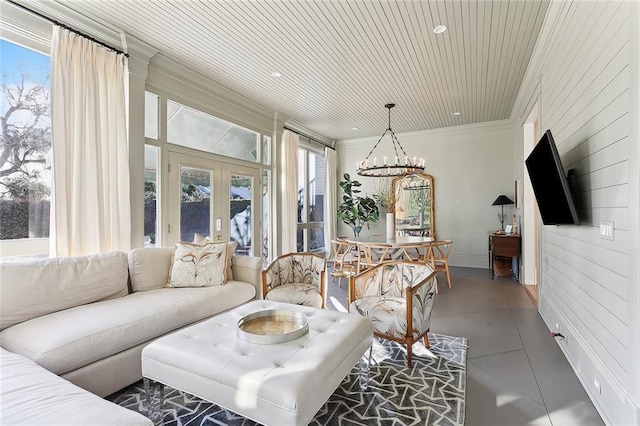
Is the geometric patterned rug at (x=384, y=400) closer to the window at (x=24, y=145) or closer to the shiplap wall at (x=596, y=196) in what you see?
the shiplap wall at (x=596, y=196)

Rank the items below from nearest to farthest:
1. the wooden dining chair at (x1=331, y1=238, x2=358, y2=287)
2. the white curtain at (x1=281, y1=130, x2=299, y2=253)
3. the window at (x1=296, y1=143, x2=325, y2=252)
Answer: the wooden dining chair at (x1=331, y1=238, x2=358, y2=287)
the white curtain at (x1=281, y1=130, x2=299, y2=253)
the window at (x1=296, y1=143, x2=325, y2=252)

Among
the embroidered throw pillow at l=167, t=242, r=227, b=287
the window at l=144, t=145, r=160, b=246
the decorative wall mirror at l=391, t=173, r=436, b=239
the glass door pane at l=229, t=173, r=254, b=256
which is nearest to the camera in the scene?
the embroidered throw pillow at l=167, t=242, r=227, b=287

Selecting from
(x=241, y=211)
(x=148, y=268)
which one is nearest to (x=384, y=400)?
(x=148, y=268)

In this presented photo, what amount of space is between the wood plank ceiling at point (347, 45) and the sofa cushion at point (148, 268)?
2.24 m

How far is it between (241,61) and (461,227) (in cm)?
556

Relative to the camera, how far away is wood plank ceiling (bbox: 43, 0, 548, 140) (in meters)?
2.87

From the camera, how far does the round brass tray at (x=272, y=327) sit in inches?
71.4

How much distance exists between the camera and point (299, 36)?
3.30m

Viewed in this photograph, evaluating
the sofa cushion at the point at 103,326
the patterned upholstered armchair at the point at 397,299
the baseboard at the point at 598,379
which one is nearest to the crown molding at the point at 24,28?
the sofa cushion at the point at 103,326

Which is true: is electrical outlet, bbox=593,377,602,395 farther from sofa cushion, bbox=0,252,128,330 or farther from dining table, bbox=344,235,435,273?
sofa cushion, bbox=0,252,128,330

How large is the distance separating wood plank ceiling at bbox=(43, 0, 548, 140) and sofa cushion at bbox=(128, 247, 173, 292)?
88.0 inches

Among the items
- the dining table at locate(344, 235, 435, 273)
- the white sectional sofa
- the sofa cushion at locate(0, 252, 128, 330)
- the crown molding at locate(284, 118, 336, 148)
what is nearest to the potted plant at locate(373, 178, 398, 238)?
the crown molding at locate(284, 118, 336, 148)

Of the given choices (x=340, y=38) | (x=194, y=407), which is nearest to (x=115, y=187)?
(x=194, y=407)

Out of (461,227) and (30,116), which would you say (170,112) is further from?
(461,227)
